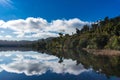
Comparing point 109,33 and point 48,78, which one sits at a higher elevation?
point 109,33

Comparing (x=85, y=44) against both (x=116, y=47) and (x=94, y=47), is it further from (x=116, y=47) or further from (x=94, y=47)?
(x=116, y=47)

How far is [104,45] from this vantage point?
106 meters

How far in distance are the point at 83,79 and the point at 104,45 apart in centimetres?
7260

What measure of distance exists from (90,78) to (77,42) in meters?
115

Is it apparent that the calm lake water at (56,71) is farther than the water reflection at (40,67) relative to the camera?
No

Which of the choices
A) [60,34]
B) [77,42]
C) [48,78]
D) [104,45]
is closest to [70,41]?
[77,42]

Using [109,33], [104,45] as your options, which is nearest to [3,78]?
[104,45]

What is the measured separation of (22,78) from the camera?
3544 cm

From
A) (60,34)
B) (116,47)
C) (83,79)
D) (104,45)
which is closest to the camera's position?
(83,79)

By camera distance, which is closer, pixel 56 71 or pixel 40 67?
pixel 56 71

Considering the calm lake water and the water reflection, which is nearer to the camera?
the calm lake water

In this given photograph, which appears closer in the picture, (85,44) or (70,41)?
(85,44)

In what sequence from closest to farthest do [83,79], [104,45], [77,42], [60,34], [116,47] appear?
[83,79] → [116,47] → [104,45] → [77,42] → [60,34]

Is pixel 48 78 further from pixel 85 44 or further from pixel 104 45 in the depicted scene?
pixel 85 44
